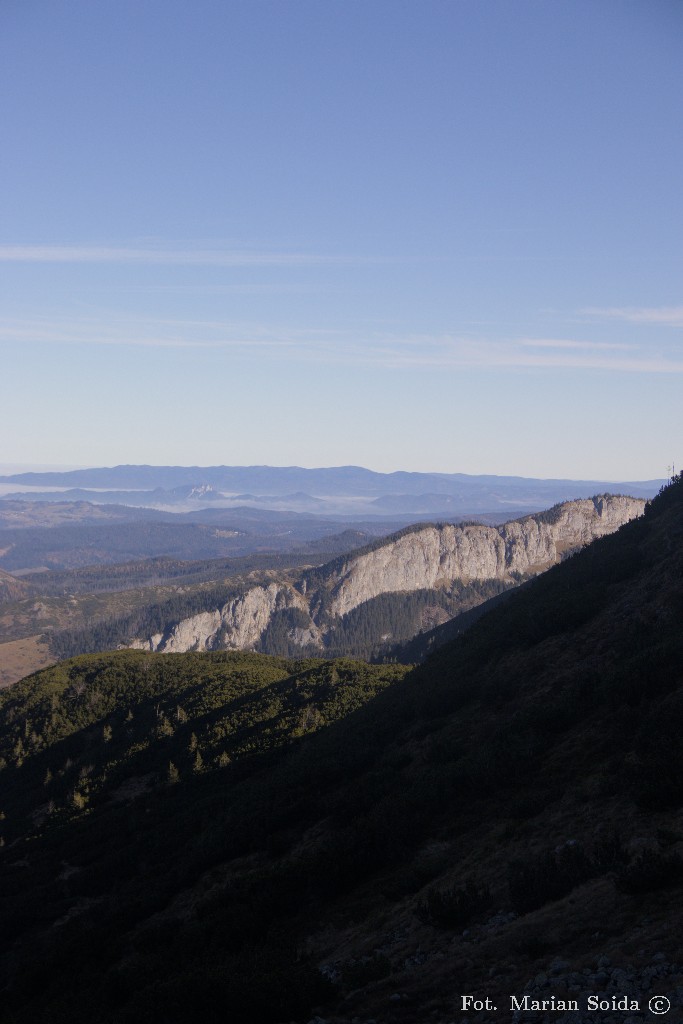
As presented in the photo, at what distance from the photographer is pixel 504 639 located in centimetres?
4403

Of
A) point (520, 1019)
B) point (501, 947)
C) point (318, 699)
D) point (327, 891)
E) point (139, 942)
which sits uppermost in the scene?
point (520, 1019)

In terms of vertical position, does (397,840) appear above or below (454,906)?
below

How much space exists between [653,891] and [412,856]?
31.3 ft

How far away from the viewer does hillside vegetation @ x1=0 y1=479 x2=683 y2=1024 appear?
43.2 ft

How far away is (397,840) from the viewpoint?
21.8 m

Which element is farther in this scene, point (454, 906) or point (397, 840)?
point (397, 840)

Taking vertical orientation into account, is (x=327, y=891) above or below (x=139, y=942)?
above

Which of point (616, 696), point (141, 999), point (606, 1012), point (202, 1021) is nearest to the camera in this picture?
point (606, 1012)

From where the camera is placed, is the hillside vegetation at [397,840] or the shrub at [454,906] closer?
the hillside vegetation at [397,840]

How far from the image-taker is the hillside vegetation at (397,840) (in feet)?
43.2

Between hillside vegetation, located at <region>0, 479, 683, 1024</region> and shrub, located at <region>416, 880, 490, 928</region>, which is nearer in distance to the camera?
hillside vegetation, located at <region>0, 479, 683, 1024</region>

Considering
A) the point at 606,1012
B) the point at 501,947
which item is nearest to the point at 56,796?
the point at 501,947

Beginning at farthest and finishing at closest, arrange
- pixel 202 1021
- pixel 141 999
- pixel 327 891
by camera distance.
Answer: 1. pixel 327 891
2. pixel 141 999
3. pixel 202 1021

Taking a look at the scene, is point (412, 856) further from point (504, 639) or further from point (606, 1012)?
point (504, 639)
